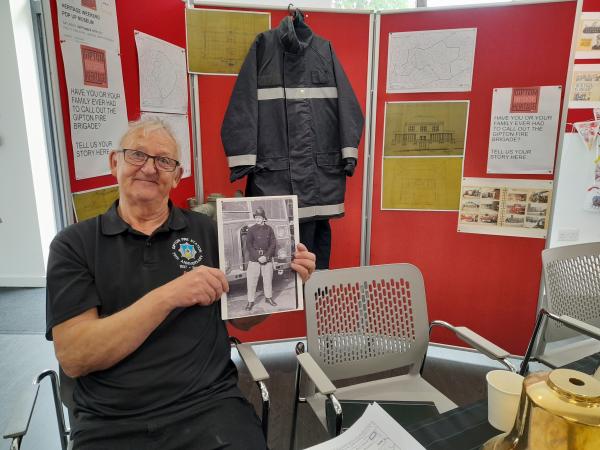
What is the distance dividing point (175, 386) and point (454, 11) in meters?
2.26

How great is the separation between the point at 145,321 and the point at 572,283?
1756 mm

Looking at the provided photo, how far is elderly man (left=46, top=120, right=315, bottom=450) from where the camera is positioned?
110 cm

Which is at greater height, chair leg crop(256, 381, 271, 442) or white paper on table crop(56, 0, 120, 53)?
white paper on table crop(56, 0, 120, 53)

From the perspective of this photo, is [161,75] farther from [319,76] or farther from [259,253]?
[259,253]

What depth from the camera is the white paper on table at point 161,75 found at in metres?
1.89

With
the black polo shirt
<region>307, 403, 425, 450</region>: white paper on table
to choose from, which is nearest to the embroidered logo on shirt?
the black polo shirt

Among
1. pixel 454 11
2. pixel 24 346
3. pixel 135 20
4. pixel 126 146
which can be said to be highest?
pixel 454 11

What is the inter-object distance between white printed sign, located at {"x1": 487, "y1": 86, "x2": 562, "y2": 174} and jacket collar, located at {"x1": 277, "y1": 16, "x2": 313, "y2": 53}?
3.55ft

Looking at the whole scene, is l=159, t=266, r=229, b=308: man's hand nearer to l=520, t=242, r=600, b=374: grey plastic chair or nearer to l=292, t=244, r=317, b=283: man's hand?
l=292, t=244, r=317, b=283: man's hand

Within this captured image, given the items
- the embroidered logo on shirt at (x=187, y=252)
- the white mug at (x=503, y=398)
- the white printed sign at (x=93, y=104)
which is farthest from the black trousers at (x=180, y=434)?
the white printed sign at (x=93, y=104)

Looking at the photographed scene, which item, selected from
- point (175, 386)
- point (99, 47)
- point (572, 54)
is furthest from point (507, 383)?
point (572, 54)

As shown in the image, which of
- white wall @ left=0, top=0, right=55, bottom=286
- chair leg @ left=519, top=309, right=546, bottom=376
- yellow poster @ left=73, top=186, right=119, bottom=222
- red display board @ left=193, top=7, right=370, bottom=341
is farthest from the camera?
white wall @ left=0, top=0, right=55, bottom=286

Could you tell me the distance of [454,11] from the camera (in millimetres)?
2217

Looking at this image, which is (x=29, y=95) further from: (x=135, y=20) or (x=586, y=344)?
(x=586, y=344)
